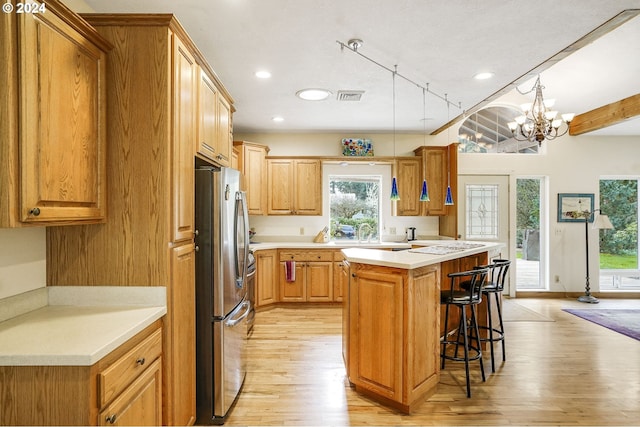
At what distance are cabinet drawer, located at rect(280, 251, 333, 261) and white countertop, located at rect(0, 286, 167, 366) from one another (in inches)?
128

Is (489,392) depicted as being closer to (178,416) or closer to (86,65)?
(178,416)

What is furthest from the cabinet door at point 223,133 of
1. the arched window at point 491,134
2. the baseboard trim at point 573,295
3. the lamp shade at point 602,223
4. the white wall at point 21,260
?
the lamp shade at point 602,223

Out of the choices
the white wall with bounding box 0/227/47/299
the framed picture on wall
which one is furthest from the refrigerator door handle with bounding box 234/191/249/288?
the framed picture on wall

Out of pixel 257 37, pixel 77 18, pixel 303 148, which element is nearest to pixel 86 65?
pixel 77 18

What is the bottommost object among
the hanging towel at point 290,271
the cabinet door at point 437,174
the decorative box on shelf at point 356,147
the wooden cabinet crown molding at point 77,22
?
the hanging towel at point 290,271

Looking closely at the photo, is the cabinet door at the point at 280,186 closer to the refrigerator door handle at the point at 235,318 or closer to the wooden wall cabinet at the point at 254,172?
the wooden wall cabinet at the point at 254,172

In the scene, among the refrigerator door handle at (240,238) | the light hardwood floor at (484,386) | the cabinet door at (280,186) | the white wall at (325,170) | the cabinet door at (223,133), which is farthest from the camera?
the white wall at (325,170)

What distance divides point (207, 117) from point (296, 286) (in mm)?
3196

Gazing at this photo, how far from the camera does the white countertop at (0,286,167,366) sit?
1.22 metres

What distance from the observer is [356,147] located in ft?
18.3

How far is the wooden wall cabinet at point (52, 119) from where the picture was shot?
49.6 inches

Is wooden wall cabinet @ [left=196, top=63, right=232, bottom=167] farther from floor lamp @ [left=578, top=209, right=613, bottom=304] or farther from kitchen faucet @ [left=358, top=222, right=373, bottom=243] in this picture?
floor lamp @ [left=578, top=209, right=613, bottom=304]

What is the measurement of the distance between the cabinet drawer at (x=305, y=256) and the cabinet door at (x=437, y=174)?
1.76 metres
